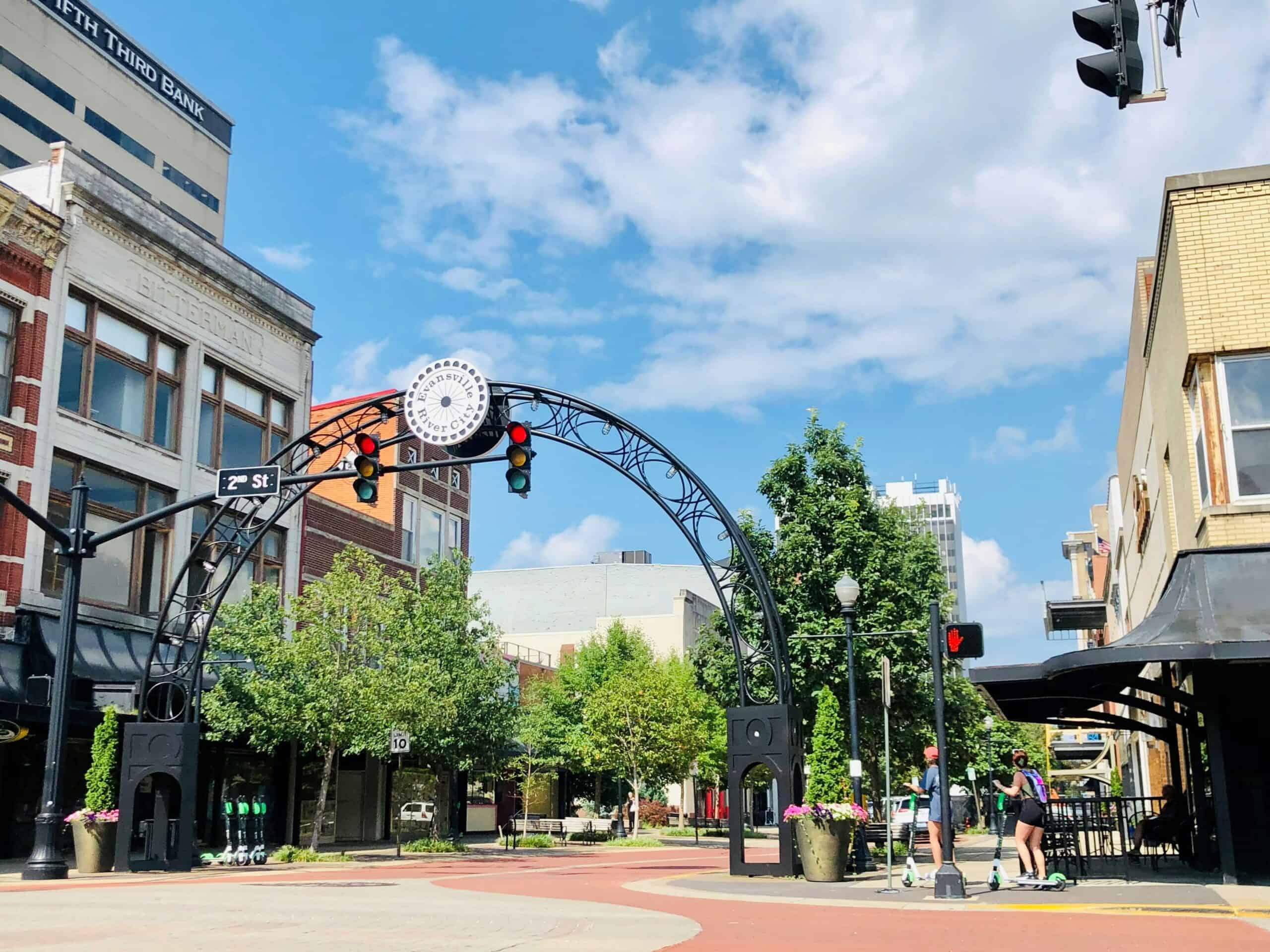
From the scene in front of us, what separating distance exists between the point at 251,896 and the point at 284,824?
765 inches

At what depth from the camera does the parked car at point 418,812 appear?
3469 centimetres

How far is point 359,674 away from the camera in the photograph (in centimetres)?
2833

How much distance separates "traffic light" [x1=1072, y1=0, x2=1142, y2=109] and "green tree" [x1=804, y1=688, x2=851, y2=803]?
56.7 feet

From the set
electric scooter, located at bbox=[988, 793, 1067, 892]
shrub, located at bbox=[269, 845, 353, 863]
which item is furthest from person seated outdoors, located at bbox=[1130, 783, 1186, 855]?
shrub, located at bbox=[269, 845, 353, 863]

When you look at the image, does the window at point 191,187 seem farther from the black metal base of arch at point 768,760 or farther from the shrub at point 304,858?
the black metal base of arch at point 768,760

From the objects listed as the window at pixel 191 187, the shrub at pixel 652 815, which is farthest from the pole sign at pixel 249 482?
the window at pixel 191 187

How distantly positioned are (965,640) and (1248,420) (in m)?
4.80

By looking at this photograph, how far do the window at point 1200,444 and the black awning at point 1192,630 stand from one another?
1.26 metres

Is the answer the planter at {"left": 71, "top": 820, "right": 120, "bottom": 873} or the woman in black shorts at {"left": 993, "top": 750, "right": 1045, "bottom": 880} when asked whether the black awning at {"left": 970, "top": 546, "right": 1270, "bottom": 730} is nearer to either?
the woman in black shorts at {"left": 993, "top": 750, "right": 1045, "bottom": 880}

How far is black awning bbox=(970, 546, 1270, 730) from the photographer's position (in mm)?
14023

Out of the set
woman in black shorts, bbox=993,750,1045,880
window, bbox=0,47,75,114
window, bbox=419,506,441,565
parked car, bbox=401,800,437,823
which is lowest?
parked car, bbox=401,800,437,823

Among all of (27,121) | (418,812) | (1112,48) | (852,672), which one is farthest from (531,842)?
(27,121)

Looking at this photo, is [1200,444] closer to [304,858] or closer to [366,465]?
[366,465]

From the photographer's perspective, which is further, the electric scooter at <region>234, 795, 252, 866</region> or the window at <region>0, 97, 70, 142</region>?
the window at <region>0, 97, 70, 142</region>
